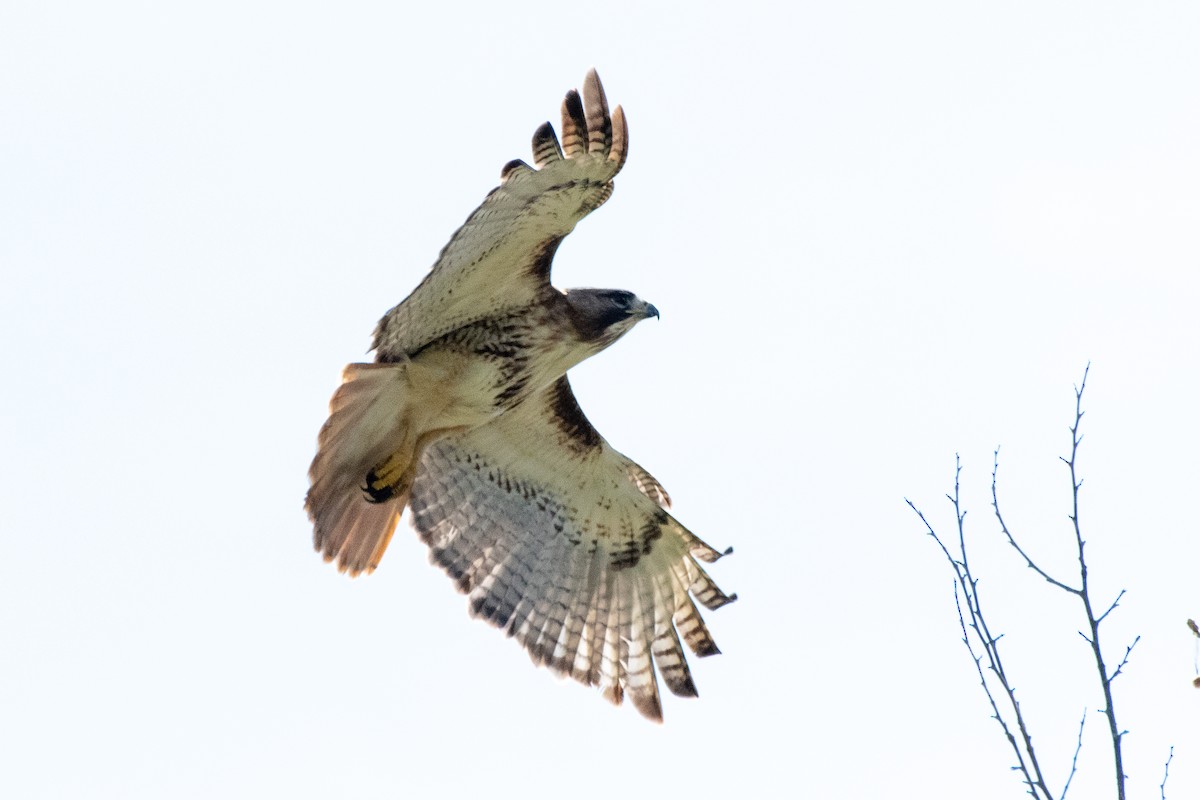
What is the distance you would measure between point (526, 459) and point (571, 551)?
0.63 metres

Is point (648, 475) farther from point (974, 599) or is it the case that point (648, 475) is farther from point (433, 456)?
point (974, 599)

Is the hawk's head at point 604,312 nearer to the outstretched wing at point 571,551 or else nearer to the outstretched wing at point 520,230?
the outstretched wing at point 520,230

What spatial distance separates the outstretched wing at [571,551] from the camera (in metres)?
8.37

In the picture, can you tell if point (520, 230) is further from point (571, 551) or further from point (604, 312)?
point (571, 551)

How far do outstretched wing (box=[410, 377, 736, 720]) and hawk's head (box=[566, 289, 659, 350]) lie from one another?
3.21 ft

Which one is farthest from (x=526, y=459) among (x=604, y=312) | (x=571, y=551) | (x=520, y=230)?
(x=520, y=230)

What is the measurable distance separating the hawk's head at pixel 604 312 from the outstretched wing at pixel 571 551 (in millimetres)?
979

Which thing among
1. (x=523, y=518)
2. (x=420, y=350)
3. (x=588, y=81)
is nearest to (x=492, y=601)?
(x=523, y=518)

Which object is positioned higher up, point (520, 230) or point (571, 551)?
point (520, 230)

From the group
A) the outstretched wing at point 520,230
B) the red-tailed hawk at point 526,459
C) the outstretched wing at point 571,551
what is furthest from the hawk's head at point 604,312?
the outstretched wing at point 571,551

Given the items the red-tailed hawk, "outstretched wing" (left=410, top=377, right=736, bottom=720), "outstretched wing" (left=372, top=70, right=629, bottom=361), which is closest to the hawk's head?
the red-tailed hawk

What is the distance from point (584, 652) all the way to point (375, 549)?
148 centimetres

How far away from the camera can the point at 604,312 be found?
7418 millimetres

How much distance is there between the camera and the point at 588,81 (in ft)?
21.3
